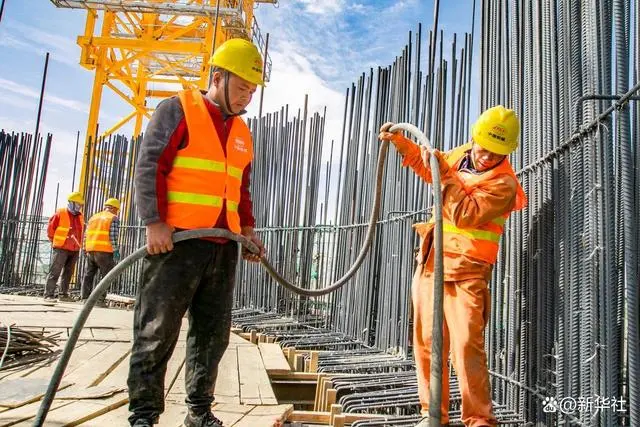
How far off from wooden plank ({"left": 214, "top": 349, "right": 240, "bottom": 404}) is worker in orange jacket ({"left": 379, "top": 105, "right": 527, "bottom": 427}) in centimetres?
126

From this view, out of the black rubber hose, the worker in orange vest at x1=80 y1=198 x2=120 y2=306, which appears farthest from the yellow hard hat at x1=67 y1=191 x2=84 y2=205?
the black rubber hose

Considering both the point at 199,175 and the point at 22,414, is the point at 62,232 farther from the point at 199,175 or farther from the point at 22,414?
the point at 199,175

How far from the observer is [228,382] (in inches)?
149

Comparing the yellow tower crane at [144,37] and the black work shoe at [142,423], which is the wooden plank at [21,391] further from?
the yellow tower crane at [144,37]

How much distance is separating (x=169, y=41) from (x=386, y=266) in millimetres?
15364

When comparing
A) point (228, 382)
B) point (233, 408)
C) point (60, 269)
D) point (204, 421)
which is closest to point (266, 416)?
point (233, 408)

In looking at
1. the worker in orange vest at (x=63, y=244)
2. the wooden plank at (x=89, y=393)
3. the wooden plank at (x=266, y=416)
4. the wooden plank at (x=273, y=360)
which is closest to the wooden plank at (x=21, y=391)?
the wooden plank at (x=89, y=393)

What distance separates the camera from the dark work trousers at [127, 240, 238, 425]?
245 cm

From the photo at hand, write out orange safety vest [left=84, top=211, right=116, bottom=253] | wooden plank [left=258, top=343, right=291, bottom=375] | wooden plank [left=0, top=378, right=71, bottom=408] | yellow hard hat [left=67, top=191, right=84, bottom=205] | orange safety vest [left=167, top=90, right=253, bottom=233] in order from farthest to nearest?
yellow hard hat [left=67, top=191, right=84, bottom=205]
orange safety vest [left=84, top=211, right=116, bottom=253]
wooden plank [left=258, top=343, right=291, bottom=375]
wooden plank [left=0, top=378, right=71, bottom=408]
orange safety vest [left=167, top=90, right=253, bottom=233]

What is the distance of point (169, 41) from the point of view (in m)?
18.1

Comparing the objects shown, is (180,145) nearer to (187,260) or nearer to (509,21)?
(187,260)

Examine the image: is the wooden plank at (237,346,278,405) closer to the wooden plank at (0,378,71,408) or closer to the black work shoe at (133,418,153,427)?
the black work shoe at (133,418,153,427)

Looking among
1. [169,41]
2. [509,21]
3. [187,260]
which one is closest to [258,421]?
[187,260]

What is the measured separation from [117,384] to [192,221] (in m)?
1.67
